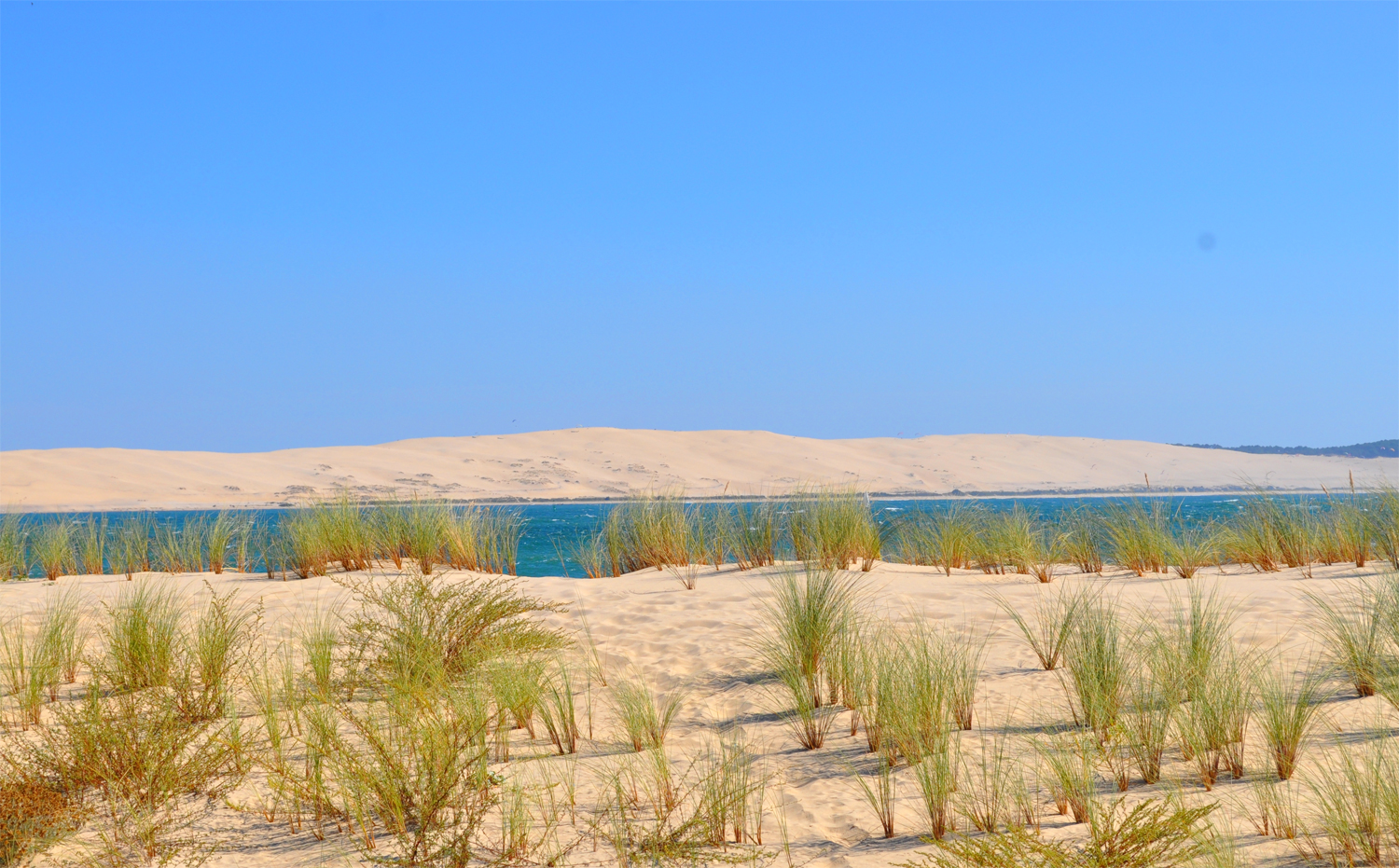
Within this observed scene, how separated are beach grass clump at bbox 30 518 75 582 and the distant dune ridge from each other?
19660mm

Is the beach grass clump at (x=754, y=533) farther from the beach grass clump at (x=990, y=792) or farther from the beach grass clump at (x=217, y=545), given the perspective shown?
the beach grass clump at (x=217, y=545)

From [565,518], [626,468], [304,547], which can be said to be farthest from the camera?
[626,468]

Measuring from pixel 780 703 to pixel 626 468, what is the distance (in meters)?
35.5

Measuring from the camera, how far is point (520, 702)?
4055 millimetres

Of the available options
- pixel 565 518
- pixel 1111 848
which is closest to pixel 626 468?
pixel 565 518

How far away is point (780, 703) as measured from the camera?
4.48 m

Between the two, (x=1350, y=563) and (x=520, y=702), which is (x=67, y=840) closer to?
(x=520, y=702)

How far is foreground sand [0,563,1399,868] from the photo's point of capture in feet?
9.99

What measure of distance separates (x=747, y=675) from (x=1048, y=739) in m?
1.67

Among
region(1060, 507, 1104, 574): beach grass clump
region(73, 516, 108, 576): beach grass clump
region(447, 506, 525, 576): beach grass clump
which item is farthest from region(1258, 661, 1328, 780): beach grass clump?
region(73, 516, 108, 576): beach grass clump

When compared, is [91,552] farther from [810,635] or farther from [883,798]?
[883,798]

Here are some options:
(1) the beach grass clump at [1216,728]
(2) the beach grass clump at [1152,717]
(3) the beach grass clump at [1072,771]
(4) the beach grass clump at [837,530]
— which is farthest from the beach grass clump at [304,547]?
(1) the beach grass clump at [1216,728]

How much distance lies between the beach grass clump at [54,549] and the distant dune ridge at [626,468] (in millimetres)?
19660

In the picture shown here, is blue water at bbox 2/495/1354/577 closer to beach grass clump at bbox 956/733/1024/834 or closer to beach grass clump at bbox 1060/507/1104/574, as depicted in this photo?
beach grass clump at bbox 1060/507/1104/574
